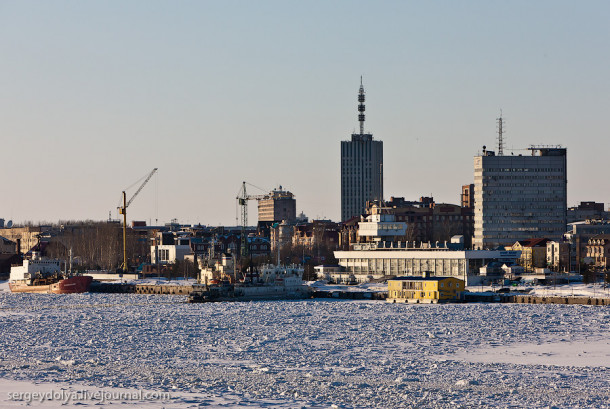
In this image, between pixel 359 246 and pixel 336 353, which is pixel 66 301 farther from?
pixel 336 353

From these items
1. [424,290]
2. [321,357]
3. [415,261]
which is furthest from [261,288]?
[321,357]

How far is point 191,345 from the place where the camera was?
74.6 meters

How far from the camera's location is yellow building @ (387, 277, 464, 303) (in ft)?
423

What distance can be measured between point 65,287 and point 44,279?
1129cm

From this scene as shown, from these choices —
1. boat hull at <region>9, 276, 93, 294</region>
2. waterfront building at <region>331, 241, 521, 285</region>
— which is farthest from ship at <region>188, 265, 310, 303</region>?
boat hull at <region>9, 276, 93, 294</region>

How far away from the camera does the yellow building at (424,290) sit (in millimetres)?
129000

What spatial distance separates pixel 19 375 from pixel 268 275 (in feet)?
300

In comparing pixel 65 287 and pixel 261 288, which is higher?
pixel 261 288

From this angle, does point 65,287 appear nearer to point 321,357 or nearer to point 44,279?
point 44,279

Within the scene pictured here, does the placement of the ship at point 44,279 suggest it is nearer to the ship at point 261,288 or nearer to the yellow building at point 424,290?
the ship at point 261,288

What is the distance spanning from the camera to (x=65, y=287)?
16862cm

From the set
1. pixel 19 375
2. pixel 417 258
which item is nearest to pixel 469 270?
pixel 417 258

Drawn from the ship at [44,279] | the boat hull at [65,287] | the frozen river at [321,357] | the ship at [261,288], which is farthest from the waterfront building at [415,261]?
the frozen river at [321,357]

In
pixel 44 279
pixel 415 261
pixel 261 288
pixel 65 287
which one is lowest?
pixel 65 287
